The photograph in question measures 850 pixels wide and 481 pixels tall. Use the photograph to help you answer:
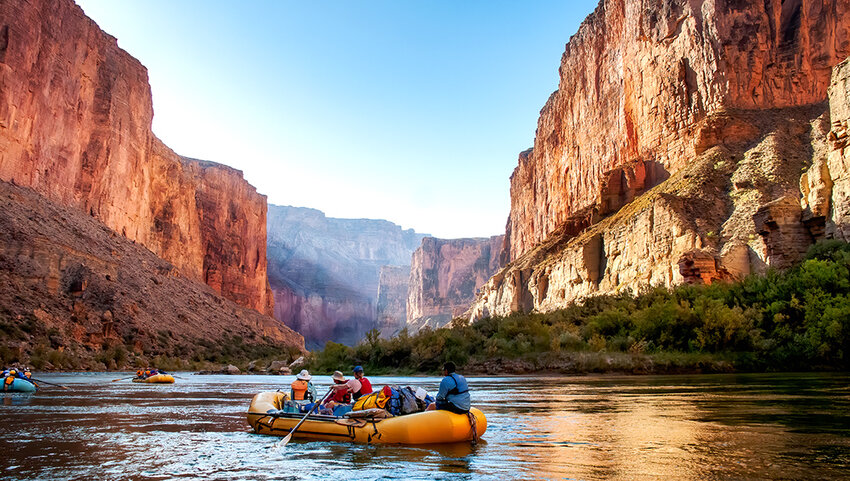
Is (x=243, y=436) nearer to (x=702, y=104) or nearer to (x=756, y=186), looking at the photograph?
(x=756, y=186)

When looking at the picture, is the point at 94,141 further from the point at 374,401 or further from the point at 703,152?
the point at 374,401

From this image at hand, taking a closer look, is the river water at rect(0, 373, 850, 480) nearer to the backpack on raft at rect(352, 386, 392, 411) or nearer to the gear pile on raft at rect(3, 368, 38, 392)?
the backpack on raft at rect(352, 386, 392, 411)

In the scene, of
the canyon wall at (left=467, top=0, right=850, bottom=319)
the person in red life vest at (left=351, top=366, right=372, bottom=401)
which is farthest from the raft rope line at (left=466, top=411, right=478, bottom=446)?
the canyon wall at (left=467, top=0, right=850, bottom=319)

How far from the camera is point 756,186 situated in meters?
44.1

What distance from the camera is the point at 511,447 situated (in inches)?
395

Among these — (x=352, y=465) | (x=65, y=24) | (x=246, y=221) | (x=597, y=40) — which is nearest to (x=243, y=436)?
(x=352, y=465)

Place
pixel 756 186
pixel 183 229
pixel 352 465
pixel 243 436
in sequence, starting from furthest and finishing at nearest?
1. pixel 183 229
2. pixel 756 186
3. pixel 243 436
4. pixel 352 465

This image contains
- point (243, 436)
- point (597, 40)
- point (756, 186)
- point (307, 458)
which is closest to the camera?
point (307, 458)

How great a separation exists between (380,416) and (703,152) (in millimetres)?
49203

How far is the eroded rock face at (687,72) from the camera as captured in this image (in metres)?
52.5

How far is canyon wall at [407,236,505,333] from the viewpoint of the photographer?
172125mm

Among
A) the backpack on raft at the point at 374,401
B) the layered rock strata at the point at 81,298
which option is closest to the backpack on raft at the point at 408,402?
the backpack on raft at the point at 374,401

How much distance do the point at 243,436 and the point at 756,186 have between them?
1660 inches

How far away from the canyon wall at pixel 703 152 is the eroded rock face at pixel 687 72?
0.11m
